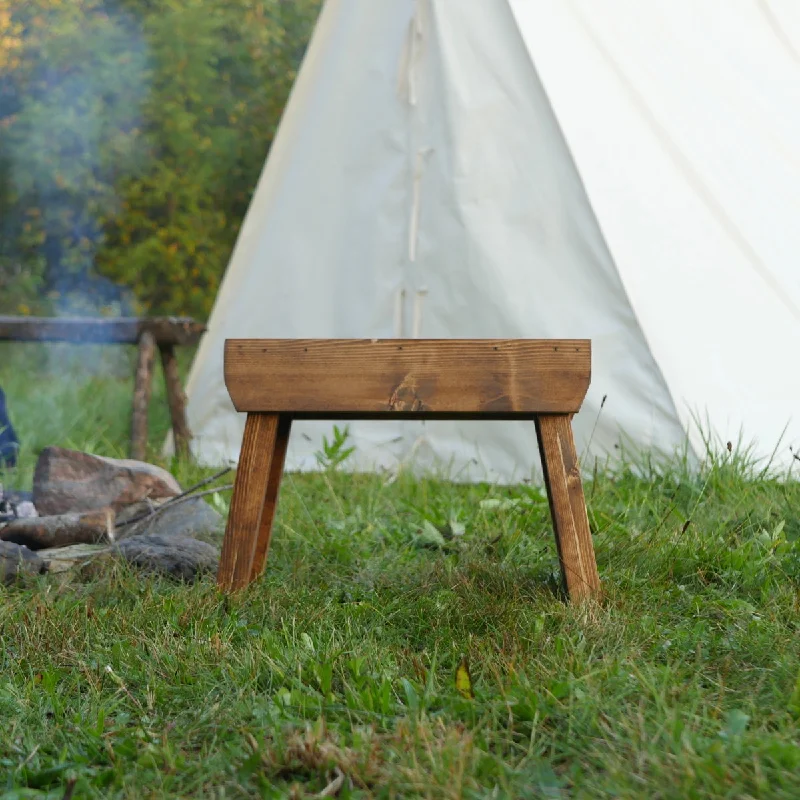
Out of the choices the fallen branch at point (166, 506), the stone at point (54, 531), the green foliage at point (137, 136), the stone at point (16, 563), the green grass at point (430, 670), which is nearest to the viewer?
the green grass at point (430, 670)

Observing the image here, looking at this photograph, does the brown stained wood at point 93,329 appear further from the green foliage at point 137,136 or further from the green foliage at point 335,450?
the green foliage at point 137,136

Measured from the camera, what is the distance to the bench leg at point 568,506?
2109 millimetres

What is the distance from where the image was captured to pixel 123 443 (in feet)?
17.0

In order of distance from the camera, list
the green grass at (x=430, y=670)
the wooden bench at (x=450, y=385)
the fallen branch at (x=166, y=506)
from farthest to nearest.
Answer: the fallen branch at (x=166, y=506), the wooden bench at (x=450, y=385), the green grass at (x=430, y=670)

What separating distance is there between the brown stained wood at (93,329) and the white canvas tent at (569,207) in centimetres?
61

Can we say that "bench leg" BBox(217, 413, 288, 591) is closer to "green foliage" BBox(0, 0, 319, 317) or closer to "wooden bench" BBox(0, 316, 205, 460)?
"wooden bench" BBox(0, 316, 205, 460)

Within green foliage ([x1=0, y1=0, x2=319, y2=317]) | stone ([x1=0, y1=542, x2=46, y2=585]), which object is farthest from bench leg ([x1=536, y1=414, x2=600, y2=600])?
green foliage ([x1=0, y1=0, x2=319, y2=317])

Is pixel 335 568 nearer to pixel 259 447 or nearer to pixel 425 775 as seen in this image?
pixel 259 447

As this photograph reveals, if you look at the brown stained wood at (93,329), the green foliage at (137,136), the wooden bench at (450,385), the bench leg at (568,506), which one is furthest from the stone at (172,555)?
the green foliage at (137,136)

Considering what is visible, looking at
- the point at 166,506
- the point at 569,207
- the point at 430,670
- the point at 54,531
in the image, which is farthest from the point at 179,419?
the point at 430,670

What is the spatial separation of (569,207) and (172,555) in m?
2.02

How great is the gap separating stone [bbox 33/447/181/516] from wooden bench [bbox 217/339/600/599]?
1374mm

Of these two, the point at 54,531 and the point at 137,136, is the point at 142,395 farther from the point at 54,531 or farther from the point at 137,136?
the point at 137,136

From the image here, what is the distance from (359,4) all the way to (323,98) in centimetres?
41
